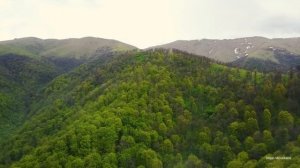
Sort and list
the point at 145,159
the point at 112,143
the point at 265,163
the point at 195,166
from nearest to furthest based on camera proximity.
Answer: the point at 265,163 → the point at 195,166 → the point at 145,159 → the point at 112,143

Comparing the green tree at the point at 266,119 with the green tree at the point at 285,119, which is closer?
the green tree at the point at 285,119

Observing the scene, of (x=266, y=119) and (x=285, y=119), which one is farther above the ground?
(x=285, y=119)

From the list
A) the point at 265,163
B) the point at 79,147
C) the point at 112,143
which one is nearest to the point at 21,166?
the point at 79,147

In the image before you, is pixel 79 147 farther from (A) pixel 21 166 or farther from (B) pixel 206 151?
(B) pixel 206 151

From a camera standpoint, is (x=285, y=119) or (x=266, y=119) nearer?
(x=285, y=119)

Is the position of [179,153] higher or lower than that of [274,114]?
lower

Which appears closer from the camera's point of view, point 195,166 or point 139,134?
point 195,166

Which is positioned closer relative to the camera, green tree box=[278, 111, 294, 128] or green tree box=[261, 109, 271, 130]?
green tree box=[278, 111, 294, 128]

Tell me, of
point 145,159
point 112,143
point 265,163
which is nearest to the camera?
point 265,163

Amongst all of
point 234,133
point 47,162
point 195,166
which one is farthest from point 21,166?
point 234,133

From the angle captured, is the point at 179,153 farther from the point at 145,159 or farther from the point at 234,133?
the point at 234,133
